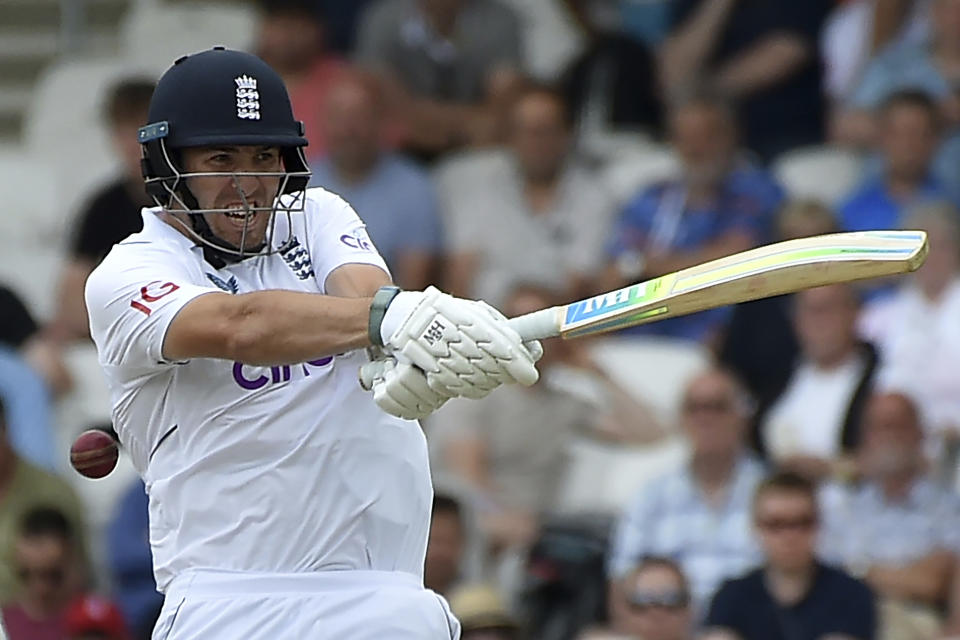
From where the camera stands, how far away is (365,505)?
14.3 feet

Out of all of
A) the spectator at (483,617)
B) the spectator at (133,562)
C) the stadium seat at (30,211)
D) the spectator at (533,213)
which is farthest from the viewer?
the stadium seat at (30,211)

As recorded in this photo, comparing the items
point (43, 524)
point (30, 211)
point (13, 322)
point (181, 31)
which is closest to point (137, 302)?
point (43, 524)

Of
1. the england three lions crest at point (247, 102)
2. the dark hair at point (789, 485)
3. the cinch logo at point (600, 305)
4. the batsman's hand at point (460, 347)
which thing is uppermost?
the dark hair at point (789, 485)

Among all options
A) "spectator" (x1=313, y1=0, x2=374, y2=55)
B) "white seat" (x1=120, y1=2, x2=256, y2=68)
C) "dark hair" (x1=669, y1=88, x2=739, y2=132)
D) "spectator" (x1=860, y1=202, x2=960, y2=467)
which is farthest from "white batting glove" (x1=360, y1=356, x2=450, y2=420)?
"spectator" (x1=313, y1=0, x2=374, y2=55)

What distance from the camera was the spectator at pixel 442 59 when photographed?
404 inches

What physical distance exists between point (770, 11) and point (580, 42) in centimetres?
111

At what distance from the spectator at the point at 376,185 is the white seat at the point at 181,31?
1518mm

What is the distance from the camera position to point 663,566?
7.28 m

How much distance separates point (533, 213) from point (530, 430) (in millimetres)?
1330

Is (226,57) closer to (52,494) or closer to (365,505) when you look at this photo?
(365,505)

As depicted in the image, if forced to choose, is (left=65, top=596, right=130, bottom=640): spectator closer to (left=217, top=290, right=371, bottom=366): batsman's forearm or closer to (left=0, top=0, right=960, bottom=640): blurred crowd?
(left=0, top=0, right=960, bottom=640): blurred crowd

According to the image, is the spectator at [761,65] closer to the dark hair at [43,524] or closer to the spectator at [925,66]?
the spectator at [925,66]

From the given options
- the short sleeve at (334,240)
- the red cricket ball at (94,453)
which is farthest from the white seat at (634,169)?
the red cricket ball at (94,453)

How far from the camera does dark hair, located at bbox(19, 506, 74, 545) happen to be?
7977mm
